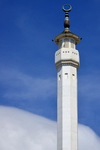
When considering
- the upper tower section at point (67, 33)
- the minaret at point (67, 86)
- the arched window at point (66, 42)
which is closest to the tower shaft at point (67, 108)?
the minaret at point (67, 86)

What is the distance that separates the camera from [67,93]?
161 ft

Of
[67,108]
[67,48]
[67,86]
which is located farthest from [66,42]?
[67,108]

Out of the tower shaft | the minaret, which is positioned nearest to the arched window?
the minaret

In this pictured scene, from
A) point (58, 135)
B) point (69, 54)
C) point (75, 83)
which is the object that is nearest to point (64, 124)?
point (58, 135)

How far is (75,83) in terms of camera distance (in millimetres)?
50156

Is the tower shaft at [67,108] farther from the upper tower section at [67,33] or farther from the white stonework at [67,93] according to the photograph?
the upper tower section at [67,33]

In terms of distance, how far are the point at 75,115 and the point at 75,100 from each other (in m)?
1.99

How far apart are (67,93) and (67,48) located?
622 cm

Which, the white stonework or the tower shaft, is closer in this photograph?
the tower shaft

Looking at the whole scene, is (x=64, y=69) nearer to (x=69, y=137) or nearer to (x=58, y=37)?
(x=58, y=37)

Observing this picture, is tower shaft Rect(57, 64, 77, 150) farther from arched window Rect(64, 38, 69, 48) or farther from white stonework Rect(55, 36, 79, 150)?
arched window Rect(64, 38, 69, 48)

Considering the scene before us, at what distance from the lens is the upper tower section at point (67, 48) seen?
50.6 metres

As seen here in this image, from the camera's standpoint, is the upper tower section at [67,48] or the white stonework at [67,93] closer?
the white stonework at [67,93]

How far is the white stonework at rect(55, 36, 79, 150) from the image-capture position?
4719 cm
